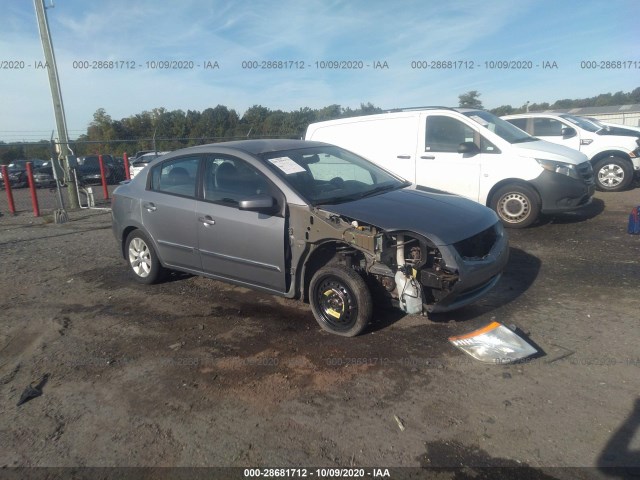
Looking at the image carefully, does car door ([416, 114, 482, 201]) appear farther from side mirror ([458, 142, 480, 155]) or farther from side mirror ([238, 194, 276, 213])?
side mirror ([238, 194, 276, 213])

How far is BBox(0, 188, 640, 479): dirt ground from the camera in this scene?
2682 millimetres

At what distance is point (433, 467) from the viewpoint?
254cm

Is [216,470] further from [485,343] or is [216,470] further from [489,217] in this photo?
[489,217]

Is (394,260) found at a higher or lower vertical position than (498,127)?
lower

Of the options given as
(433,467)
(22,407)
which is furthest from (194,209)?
(433,467)

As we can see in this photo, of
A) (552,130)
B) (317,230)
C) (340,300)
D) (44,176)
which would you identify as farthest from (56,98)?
(44,176)

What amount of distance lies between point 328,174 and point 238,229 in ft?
3.62

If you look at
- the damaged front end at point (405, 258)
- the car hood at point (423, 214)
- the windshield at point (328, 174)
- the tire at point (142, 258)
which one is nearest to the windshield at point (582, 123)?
the windshield at point (328, 174)

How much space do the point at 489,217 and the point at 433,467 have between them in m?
2.49

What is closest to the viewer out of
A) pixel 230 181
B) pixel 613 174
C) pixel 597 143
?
pixel 230 181

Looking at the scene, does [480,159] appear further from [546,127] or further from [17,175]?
[17,175]

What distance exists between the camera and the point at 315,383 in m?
3.42

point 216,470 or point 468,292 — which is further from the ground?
point 468,292

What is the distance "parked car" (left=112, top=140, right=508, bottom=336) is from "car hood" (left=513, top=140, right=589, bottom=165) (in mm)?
3345
